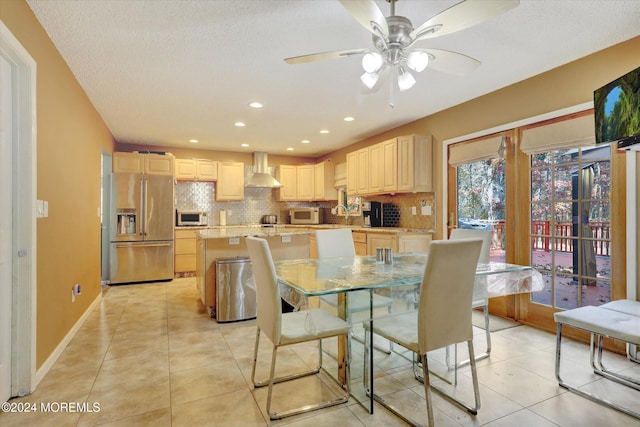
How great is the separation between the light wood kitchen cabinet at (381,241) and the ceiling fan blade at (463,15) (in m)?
3.00

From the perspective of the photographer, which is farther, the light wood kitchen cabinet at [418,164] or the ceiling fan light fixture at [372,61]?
the light wood kitchen cabinet at [418,164]

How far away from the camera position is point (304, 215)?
705 cm

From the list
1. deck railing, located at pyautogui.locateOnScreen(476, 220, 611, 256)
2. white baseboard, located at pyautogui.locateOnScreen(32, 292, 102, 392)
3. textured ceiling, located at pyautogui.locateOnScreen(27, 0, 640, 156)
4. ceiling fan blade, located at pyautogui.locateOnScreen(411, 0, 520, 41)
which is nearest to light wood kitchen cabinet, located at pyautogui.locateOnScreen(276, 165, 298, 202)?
textured ceiling, located at pyautogui.locateOnScreen(27, 0, 640, 156)

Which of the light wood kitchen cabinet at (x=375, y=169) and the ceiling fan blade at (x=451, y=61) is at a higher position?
the ceiling fan blade at (x=451, y=61)

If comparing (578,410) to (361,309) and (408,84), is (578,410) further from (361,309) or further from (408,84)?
(408,84)

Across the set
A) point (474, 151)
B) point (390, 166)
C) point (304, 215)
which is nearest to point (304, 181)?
point (304, 215)

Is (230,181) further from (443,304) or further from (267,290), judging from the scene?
(443,304)

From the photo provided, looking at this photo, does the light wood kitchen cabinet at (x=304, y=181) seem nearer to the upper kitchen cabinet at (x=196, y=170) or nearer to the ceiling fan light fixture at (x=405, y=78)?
the upper kitchen cabinet at (x=196, y=170)

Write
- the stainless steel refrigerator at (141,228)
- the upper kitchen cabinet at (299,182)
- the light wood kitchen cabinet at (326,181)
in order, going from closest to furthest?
the stainless steel refrigerator at (141,228) → the light wood kitchen cabinet at (326,181) → the upper kitchen cabinet at (299,182)

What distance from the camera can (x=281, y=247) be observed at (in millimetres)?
3930

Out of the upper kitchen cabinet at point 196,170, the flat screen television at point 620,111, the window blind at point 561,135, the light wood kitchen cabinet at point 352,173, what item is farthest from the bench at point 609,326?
the upper kitchen cabinet at point 196,170

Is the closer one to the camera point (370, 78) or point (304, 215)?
point (370, 78)

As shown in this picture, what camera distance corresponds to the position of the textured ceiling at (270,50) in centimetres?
216

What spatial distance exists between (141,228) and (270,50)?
3.84 m
